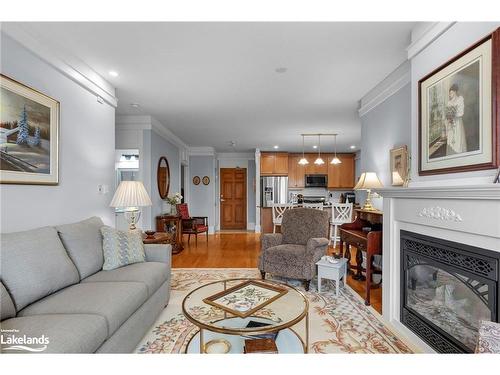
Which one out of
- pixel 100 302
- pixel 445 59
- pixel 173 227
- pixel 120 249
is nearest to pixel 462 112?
pixel 445 59

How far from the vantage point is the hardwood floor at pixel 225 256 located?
331 centimetres

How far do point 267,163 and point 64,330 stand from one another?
263 inches

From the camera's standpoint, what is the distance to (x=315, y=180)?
7.92 m

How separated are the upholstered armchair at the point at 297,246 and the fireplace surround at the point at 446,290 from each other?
3.44 feet

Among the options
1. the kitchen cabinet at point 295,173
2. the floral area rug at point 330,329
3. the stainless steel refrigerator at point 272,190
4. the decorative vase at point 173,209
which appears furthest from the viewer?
the kitchen cabinet at point 295,173

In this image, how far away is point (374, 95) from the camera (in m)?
3.37

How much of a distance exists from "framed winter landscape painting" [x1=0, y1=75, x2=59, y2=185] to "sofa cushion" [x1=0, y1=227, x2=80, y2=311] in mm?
480

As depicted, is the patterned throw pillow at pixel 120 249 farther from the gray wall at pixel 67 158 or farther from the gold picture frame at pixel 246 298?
the gold picture frame at pixel 246 298

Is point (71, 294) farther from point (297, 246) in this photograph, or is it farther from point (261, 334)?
point (297, 246)

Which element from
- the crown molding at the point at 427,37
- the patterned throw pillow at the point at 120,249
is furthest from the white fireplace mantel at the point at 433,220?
the patterned throw pillow at the point at 120,249
